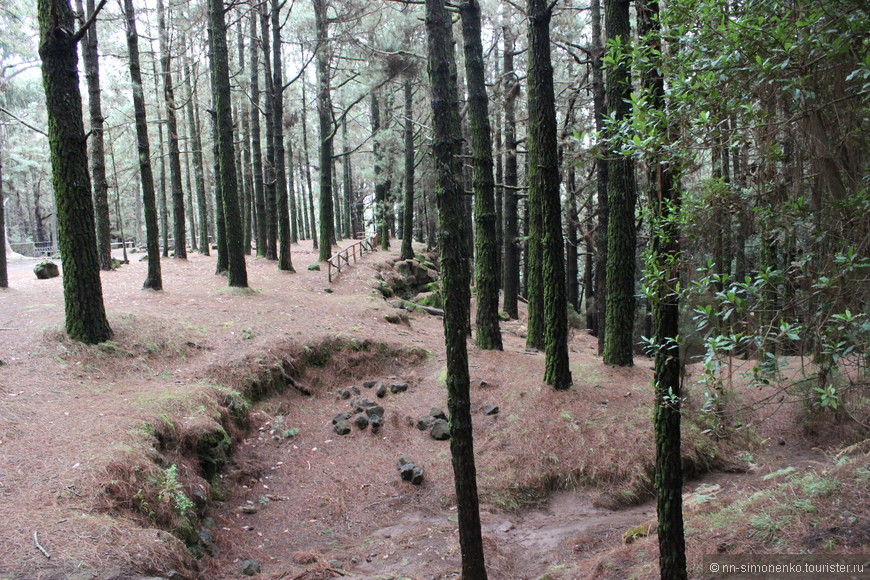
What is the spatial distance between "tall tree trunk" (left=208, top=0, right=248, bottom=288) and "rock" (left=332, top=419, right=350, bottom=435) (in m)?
6.75

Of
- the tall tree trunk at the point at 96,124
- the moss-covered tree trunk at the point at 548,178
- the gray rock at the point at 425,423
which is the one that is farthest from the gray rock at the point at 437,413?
the tall tree trunk at the point at 96,124

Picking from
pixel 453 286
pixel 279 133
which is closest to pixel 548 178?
pixel 453 286

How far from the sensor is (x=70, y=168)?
331 inches

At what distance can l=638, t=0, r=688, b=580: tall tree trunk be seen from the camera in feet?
11.9

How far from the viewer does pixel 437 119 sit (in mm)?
4652

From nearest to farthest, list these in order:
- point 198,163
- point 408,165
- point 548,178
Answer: point 548,178 < point 408,165 < point 198,163

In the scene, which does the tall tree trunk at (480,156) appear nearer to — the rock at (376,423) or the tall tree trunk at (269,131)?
the rock at (376,423)

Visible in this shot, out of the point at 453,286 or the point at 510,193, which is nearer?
the point at 453,286

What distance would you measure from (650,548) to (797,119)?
4342 millimetres

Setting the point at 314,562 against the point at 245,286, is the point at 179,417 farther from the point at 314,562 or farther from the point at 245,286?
the point at 245,286

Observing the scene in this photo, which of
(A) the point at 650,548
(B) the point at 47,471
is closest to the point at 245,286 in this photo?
(B) the point at 47,471

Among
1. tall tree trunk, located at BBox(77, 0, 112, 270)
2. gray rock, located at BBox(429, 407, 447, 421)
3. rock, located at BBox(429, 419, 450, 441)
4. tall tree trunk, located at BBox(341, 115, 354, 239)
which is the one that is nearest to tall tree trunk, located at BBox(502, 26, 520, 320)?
gray rock, located at BBox(429, 407, 447, 421)

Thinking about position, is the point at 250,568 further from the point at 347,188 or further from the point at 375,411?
the point at 347,188

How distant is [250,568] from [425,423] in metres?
4.40
